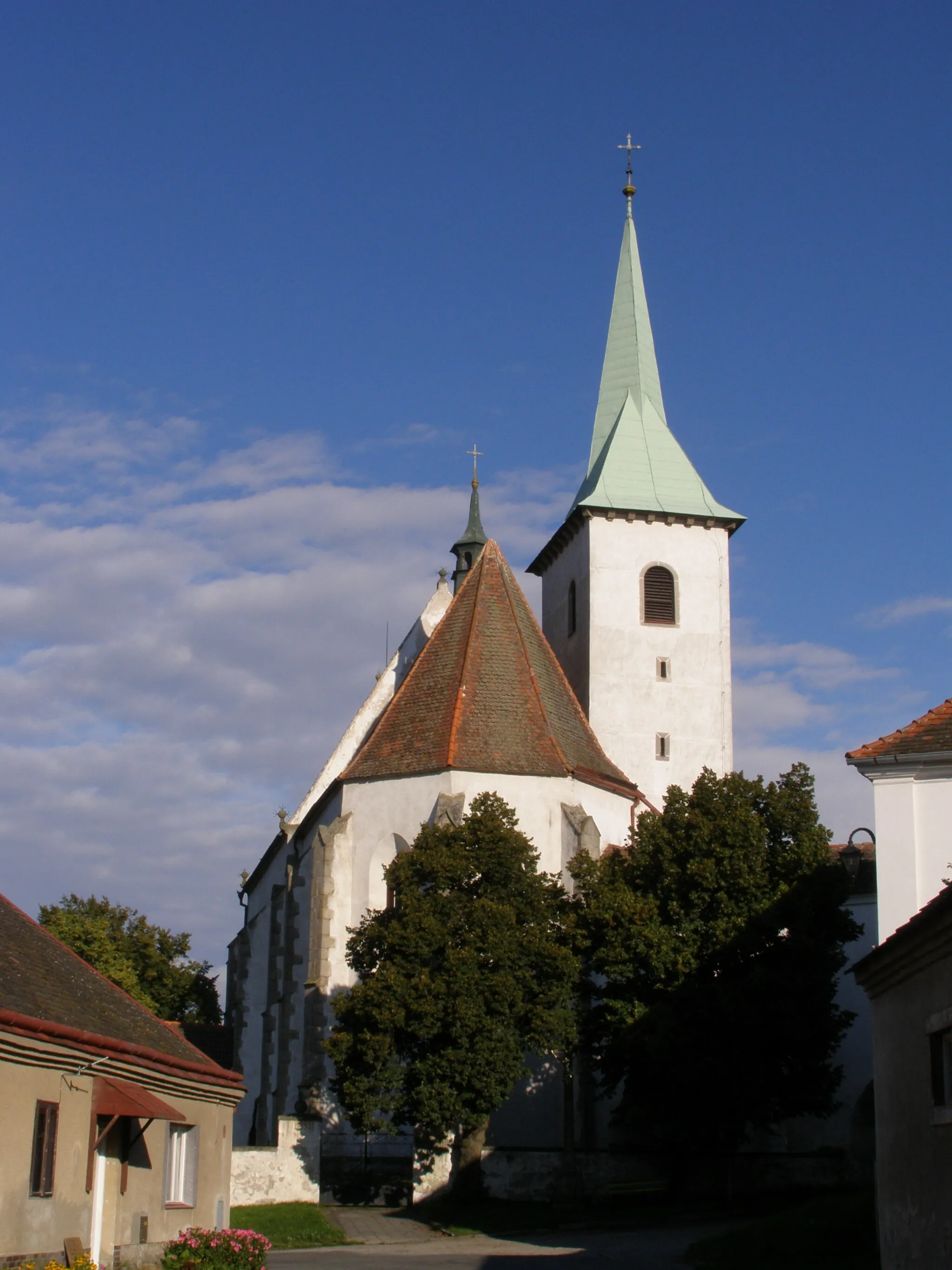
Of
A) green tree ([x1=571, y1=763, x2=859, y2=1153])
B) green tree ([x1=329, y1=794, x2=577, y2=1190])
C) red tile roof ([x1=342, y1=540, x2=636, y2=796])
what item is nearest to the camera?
green tree ([x1=571, y1=763, x2=859, y2=1153])

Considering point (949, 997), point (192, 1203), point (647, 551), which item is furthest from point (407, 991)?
point (647, 551)

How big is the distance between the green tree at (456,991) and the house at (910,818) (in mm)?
9906

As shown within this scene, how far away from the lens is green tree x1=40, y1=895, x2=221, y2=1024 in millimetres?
46281

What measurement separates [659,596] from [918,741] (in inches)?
992

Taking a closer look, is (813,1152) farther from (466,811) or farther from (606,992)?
(466,811)

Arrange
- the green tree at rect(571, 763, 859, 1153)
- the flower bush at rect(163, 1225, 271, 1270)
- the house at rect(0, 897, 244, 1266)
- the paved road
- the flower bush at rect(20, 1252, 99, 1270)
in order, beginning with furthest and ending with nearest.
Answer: the green tree at rect(571, 763, 859, 1153) → the paved road → the flower bush at rect(163, 1225, 271, 1270) → the house at rect(0, 897, 244, 1266) → the flower bush at rect(20, 1252, 99, 1270)

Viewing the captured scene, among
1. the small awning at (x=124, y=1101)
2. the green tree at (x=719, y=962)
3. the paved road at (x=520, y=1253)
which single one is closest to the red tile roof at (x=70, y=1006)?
the small awning at (x=124, y=1101)

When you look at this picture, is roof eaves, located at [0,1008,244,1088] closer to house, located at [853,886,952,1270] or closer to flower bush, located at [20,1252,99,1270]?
flower bush, located at [20,1252,99,1270]

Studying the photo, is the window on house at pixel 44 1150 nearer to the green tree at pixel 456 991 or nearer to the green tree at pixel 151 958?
the green tree at pixel 456 991

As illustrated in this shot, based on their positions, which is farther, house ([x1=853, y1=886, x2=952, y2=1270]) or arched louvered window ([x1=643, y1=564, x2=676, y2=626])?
arched louvered window ([x1=643, y1=564, x2=676, y2=626])

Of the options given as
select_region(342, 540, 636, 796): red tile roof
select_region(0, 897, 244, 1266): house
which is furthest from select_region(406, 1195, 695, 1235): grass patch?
select_region(342, 540, 636, 796): red tile roof

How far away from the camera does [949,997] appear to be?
41.2ft

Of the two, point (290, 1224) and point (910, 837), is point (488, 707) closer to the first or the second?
point (290, 1224)

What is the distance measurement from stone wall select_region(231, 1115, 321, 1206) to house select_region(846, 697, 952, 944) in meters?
15.0
